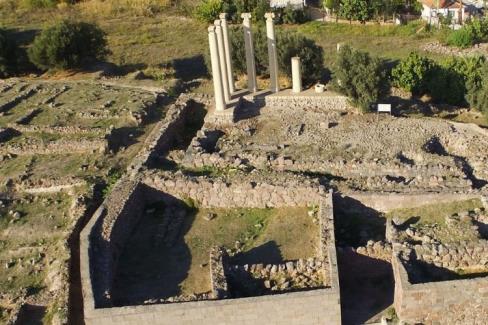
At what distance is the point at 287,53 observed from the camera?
24.9 meters

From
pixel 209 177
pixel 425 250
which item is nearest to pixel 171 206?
pixel 209 177

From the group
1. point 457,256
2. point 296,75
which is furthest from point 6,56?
A: point 457,256

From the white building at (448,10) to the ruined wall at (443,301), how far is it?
1205 inches

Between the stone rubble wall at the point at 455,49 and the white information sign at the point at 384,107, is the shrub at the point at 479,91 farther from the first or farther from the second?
the stone rubble wall at the point at 455,49

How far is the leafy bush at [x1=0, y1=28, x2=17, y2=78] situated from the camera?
30406 mm

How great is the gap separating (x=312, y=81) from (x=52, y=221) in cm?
1313

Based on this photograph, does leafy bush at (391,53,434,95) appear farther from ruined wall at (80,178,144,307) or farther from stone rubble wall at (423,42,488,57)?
ruined wall at (80,178,144,307)

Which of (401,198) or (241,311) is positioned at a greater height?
(401,198)

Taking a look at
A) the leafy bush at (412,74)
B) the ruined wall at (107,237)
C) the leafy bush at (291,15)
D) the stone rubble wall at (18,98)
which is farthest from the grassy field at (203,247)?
the leafy bush at (291,15)

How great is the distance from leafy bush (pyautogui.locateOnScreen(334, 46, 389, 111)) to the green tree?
19000mm

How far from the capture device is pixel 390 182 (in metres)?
16.5

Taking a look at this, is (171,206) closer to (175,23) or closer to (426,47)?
(426,47)

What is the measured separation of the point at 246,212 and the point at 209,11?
1038 inches

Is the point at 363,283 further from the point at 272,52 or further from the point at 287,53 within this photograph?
the point at 287,53
